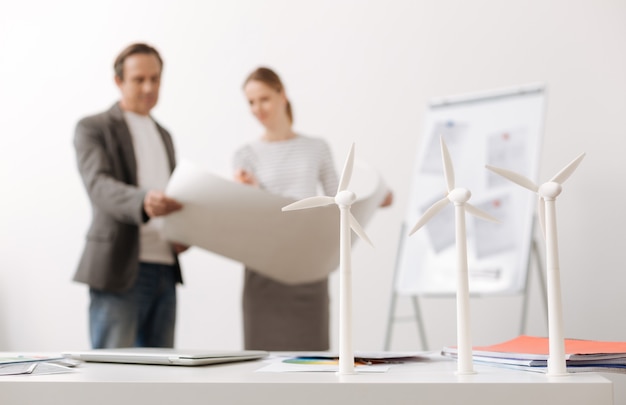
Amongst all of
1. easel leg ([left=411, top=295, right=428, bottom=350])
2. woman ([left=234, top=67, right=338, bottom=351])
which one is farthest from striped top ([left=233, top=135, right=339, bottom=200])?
easel leg ([left=411, top=295, right=428, bottom=350])

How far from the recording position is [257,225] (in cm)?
251

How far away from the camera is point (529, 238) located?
2.52 metres

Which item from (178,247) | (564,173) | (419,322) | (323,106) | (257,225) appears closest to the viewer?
(564,173)

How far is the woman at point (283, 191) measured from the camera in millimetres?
2893

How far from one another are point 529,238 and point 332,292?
845 millimetres

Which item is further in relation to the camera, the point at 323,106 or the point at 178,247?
the point at 323,106

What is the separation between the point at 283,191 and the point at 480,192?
30.9 inches

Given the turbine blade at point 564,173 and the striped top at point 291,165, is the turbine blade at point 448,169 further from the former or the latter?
the striped top at point 291,165

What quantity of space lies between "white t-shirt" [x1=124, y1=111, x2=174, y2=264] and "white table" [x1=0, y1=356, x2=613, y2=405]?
2130 millimetres

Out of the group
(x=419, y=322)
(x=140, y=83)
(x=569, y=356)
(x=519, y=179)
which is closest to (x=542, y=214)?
(x=519, y=179)

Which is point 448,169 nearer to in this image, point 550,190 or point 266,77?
point 550,190

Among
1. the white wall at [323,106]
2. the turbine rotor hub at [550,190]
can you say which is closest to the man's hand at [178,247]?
the white wall at [323,106]

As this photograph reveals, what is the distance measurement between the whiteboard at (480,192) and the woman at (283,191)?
0.39 meters

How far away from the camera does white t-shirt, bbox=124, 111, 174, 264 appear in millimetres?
2834
